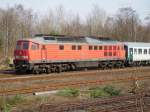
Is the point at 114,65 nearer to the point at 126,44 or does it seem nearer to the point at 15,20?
the point at 126,44

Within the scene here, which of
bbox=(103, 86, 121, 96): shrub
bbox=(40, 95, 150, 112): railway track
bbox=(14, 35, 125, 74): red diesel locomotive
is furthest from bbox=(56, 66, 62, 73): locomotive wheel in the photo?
bbox=(40, 95, 150, 112): railway track

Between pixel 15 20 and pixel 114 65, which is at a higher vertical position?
pixel 15 20

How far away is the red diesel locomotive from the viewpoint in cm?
2989

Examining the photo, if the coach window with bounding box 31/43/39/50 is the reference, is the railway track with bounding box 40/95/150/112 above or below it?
below

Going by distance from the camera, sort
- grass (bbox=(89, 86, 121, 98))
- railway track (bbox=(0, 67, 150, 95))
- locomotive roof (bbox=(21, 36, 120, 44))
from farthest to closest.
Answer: locomotive roof (bbox=(21, 36, 120, 44)), railway track (bbox=(0, 67, 150, 95)), grass (bbox=(89, 86, 121, 98))

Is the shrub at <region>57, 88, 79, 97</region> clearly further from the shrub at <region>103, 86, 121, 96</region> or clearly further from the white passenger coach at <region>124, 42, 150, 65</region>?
the white passenger coach at <region>124, 42, 150, 65</region>

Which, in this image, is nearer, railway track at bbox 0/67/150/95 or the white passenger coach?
railway track at bbox 0/67/150/95

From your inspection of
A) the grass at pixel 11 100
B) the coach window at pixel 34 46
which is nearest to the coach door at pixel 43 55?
the coach window at pixel 34 46

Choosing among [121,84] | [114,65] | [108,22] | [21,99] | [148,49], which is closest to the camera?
[21,99]

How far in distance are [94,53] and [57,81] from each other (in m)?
12.1

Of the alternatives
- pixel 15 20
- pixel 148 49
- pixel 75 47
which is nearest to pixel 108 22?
pixel 15 20

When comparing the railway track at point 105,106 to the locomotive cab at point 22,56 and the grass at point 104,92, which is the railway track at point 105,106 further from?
the locomotive cab at point 22,56

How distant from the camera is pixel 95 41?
3638 centimetres

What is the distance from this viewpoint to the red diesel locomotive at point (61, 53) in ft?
98.1
